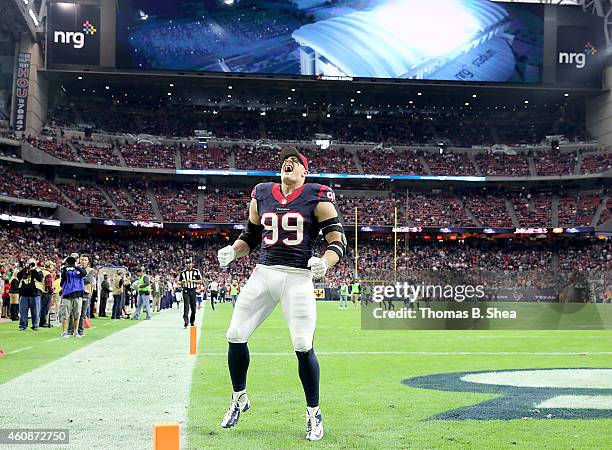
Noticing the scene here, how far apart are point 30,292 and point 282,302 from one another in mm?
16263

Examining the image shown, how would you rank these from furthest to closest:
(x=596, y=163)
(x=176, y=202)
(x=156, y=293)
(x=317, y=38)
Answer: (x=176, y=202)
(x=596, y=163)
(x=317, y=38)
(x=156, y=293)

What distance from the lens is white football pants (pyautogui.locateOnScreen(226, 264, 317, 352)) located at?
21.0 ft

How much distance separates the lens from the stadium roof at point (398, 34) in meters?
64.2

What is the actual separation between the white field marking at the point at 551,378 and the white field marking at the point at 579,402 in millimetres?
914

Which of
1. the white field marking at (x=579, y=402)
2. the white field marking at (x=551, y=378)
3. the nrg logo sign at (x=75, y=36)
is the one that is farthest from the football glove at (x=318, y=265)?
the nrg logo sign at (x=75, y=36)

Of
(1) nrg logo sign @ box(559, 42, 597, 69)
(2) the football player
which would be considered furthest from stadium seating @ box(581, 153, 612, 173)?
(2) the football player

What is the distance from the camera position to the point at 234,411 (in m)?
6.48

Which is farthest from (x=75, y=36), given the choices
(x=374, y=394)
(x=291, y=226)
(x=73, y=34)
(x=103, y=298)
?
(x=291, y=226)

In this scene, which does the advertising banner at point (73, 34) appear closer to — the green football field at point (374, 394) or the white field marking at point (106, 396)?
the green football field at point (374, 394)

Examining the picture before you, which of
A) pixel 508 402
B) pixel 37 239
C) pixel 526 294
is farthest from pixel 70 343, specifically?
pixel 37 239

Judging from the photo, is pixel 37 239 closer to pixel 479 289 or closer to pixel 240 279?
pixel 240 279

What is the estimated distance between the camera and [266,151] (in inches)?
2751

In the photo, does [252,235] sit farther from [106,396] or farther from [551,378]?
[551,378]

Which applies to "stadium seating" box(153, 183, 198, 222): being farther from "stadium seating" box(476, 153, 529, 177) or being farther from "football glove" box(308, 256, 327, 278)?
"football glove" box(308, 256, 327, 278)
